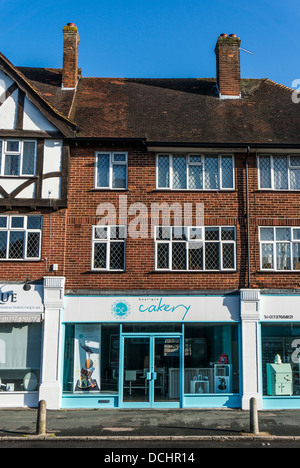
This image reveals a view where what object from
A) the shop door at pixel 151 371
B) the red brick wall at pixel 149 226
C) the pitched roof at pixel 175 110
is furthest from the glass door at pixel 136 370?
the pitched roof at pixel 175 110

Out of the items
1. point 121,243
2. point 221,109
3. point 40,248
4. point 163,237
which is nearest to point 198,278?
point 163,237

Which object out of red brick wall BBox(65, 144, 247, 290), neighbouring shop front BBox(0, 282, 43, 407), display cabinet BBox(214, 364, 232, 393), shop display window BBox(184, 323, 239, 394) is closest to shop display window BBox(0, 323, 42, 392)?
neighbouring shop front BBox(0, 282, 43, 407)

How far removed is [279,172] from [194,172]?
286 cm

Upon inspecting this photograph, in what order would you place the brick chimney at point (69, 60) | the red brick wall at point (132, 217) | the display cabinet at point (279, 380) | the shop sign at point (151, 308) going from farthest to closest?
the brick chimney at point (69, 60) < the red brick wall at point (132, 217) < the shop sign at point (151, 308) < the display cabinet at point (279, 380)

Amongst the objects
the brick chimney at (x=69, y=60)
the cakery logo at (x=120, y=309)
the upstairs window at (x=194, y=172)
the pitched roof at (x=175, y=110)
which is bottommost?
the cakery logo at (x=120, y=309)

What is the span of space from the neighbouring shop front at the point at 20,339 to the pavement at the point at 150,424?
29.2 inches

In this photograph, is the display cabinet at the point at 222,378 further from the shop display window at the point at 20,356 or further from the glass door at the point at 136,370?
the shop display window at the point at 20,356

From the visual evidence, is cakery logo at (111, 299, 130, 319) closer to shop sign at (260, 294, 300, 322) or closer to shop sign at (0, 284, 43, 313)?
shop sign at (0, 284, 43, 313)

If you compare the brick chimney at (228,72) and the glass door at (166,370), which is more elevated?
the brick chimney at (228,72)

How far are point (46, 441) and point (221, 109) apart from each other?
42.5 feet

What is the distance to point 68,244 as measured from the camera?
1569 centimetres

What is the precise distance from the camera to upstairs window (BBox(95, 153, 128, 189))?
637 inches

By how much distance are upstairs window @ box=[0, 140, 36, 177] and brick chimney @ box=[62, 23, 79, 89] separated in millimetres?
4148

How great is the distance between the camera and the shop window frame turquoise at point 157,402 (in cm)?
1473
